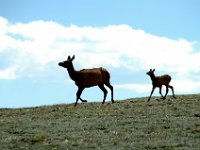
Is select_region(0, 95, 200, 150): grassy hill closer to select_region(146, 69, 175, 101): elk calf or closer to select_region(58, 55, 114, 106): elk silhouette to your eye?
select_region(58, 55, 114, 106): elk silhouette

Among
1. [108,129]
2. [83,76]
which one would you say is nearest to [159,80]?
[83,76]

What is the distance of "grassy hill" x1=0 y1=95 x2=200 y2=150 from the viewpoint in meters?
17.3

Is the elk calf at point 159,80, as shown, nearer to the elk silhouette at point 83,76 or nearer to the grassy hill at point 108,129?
the elk silhouette at point 83,76

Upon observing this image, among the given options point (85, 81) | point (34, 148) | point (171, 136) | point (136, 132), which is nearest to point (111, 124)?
point (136, 132)

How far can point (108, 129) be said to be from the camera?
20.5 meters

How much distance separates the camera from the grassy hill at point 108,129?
17.3 m

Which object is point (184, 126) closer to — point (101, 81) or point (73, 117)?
point (73, 117)

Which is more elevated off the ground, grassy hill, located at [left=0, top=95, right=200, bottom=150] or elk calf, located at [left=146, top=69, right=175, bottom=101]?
elk calf, located at [left=146, top=69, right=175, bottom=101]

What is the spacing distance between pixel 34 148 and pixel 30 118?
8.54 m

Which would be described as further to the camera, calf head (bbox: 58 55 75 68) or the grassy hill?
calf head (bbox: 58 55 75 68)

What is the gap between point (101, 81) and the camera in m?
34.7

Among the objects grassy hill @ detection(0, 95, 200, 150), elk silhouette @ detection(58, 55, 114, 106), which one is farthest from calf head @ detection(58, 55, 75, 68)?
grassy hill @ detection(0, 95, 200, 150)

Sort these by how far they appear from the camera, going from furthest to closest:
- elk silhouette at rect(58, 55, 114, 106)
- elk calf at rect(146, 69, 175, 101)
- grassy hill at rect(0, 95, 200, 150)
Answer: elk calf at rect(146, 69, 175, 101)
elk silhouette at rect(58, 55, 114, 106)
grassy hill at rect(0, 95, 200, 150)

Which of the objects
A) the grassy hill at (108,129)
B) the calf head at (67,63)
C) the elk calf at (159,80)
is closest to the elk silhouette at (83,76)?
the calf head at (67,63)
